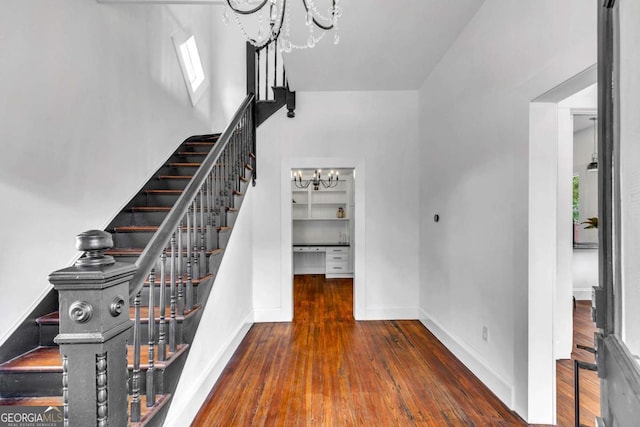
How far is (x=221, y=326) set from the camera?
2717mm

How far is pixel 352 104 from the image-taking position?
3.98 metres

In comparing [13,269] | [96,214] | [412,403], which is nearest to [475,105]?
[412,403]

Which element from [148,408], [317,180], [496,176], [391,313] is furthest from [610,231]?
[317,180]

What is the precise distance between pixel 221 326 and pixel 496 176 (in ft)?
8.79

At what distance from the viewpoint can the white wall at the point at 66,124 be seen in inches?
66.9

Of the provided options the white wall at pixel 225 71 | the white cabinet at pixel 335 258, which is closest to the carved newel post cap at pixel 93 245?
the white wall at pixel 225 71

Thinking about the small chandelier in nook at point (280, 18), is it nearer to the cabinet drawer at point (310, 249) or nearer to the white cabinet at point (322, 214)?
the white cabinet at point (322, 214)

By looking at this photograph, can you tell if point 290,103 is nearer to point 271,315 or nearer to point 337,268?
point 271,315

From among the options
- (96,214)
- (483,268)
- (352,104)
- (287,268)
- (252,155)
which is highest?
(352,104)

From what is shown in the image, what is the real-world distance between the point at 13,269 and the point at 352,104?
12.0 ft

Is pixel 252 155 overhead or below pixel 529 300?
overhead

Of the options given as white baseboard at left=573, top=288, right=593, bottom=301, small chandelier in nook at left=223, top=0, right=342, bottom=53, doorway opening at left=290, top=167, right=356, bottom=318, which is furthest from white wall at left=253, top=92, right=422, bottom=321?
white baseboard at left=573, top=288, right=593, bottom=301

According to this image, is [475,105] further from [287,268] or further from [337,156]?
[287,268]

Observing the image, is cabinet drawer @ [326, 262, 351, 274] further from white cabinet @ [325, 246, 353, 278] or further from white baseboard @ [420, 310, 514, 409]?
white baseboard @ [420, 310, 514, 409]
